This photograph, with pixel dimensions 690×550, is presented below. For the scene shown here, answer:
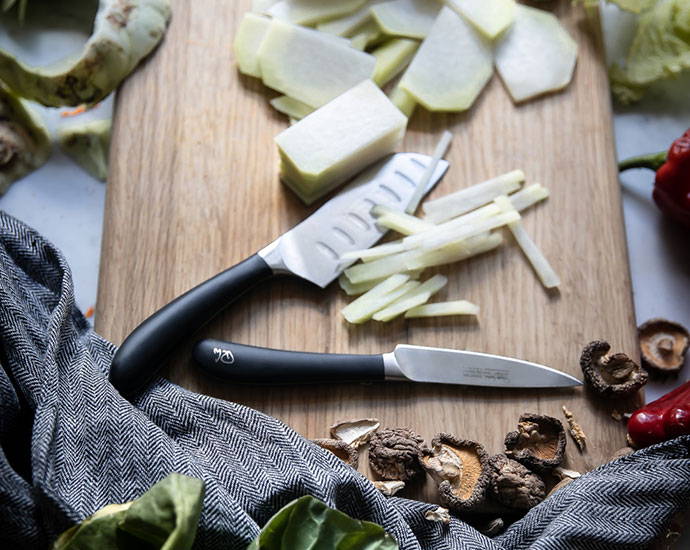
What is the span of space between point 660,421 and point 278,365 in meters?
0.65

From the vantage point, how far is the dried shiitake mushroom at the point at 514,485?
4.83ft

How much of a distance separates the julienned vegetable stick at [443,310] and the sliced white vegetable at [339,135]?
0.29 m

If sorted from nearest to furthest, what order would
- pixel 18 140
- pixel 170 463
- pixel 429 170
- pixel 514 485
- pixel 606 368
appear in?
pixel 170 463, pixel 514 485, pixel 606 368, pixel 429 170, pixel 18 140

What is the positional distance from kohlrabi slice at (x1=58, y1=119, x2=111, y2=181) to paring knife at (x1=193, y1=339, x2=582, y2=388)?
535 mm

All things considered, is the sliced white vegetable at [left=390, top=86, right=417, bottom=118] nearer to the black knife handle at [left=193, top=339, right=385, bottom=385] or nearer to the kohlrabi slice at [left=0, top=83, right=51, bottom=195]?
the black knife handle at [left=193, top=339, right=385, bottom=385]

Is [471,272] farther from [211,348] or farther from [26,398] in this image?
[26,398]

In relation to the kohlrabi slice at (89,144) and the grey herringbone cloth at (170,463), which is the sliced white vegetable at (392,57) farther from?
the grey herringbone cloth at (170,463)

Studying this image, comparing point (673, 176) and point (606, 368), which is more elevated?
point (673, 176)

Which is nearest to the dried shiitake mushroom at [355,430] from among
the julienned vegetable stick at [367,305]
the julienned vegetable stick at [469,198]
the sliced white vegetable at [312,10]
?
the julienned vegetable stick at [367,305]

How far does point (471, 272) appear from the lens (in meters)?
1.65

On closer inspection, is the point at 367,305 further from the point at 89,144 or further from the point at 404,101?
the point at 89,144

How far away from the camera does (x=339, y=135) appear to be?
63.3 inches

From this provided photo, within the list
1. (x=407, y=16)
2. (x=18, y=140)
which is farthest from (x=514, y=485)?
(x=18, y=140)

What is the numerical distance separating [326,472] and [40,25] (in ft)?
3.89
